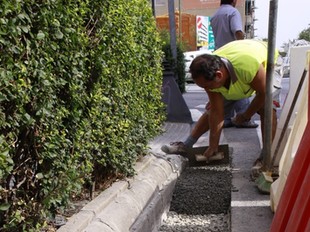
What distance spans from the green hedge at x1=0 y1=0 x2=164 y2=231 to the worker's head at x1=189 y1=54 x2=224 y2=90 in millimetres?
764

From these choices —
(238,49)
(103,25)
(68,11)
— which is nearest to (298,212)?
(68,11)

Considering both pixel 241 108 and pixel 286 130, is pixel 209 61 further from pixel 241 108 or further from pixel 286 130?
pixel 241 108

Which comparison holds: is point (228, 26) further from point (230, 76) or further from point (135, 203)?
point (135, 203)

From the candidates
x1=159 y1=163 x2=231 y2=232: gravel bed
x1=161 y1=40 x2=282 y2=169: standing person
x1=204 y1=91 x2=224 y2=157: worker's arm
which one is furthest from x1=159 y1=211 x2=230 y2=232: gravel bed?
x1=204 y1=91 x2=224 y2=157: worker's arm

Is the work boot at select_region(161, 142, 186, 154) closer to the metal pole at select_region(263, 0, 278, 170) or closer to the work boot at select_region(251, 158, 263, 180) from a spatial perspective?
the work boot at select_region(251, 158, 263, 180)

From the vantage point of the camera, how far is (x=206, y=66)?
4895mm

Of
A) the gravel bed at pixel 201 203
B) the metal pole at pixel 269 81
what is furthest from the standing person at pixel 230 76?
the gravel bed at pixel 201 203

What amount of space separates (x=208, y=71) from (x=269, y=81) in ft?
1.83

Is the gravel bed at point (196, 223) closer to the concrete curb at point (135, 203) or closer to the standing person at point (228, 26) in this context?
the concrete curb at point (135, 203)

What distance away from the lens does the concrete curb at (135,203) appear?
3136 millimetres

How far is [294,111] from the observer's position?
467 cm

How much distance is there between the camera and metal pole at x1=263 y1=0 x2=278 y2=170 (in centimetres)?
474

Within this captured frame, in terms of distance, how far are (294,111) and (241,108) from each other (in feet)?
9.09

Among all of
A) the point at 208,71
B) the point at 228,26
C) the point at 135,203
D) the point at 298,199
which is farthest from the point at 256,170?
the point at 298,199
